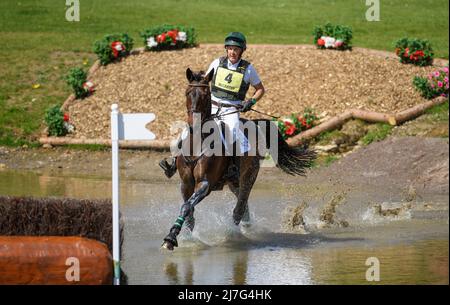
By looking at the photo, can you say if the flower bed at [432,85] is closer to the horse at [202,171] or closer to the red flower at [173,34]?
the red flower at [173,34]

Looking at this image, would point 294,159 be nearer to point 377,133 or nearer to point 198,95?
point 198,95

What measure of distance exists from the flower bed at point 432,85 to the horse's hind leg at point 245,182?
8.63 meters

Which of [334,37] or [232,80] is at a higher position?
[232,80]

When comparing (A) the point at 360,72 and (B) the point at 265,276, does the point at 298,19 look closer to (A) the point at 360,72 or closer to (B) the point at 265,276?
(A) the point at 360,72

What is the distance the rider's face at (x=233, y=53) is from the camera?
42.0 feet

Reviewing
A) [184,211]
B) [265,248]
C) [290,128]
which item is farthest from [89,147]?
→ [184,211]

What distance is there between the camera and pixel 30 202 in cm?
1015

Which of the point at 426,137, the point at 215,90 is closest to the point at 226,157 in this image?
the point at 215,90

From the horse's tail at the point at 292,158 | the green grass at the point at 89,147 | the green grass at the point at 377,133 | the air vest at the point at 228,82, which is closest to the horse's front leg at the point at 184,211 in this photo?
the air vest at the point at 228,82

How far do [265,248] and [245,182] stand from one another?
3.99ft

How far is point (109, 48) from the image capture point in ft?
78.6

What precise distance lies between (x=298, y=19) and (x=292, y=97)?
39.4ft

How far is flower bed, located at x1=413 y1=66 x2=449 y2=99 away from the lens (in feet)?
69.1

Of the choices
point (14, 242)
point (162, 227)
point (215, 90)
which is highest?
point (215, 90)
